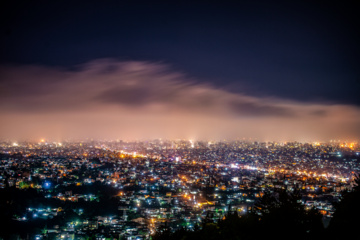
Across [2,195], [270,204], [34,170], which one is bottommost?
[270,204]

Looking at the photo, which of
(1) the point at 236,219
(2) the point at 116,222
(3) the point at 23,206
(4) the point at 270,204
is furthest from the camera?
(3) the point at 23,206

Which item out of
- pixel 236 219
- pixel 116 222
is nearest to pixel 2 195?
pixel 116 222

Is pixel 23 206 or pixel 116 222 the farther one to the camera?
pixel 23 206

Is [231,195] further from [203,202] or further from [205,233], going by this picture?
[205,233]

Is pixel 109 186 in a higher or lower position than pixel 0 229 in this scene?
higher

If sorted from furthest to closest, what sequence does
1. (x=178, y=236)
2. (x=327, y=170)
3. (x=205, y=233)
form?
1. (x=327, y=170)
2. (x=178, y=236)
3. (x=205, y=233)

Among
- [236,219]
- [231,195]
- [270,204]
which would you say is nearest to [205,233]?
[236,219]

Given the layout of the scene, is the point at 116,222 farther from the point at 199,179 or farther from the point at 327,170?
the point at 327,170

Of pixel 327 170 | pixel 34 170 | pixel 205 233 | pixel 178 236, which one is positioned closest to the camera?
pixel 205 233

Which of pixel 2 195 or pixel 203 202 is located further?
pixel 203 202
